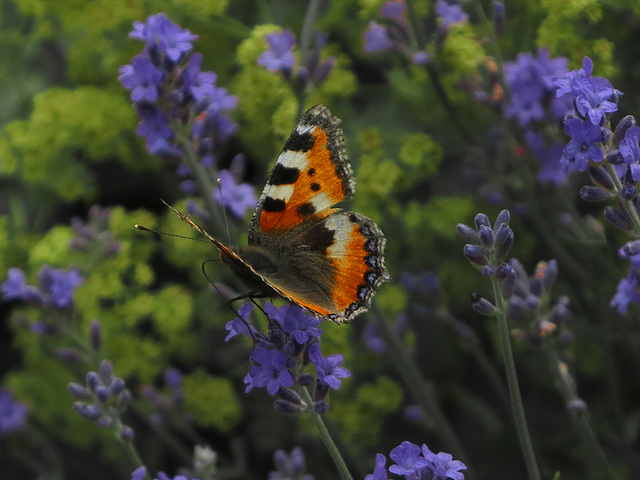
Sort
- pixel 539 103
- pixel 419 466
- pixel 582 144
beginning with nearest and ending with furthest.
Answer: pixel 419 466 < pixel 582 144 < pixel 539 103

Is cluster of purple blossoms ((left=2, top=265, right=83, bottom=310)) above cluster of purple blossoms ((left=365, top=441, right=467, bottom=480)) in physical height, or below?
below

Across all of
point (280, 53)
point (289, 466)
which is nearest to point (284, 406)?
point (289, 466)

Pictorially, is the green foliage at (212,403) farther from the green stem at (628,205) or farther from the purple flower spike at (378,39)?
the green stem at (628,205)

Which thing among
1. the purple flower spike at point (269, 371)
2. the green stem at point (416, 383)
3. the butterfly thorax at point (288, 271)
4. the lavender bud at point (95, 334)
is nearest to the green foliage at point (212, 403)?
the lavender bud at point (95, 334)

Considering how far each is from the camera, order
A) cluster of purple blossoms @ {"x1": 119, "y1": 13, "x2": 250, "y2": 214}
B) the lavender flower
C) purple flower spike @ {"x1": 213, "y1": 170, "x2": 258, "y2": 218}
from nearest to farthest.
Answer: the lavender flower → cluster of purple blossoms @ {"x1": 119, "y1": 13, "x2": 250, "y2": 214} → purple flower spike @ {"x1": 213, "y1": 170, "x2": 258, "y2": 218}

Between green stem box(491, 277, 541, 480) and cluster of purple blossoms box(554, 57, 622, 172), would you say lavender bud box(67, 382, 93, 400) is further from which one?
cluster of purple blossoms box(554, 57, 622, 172)

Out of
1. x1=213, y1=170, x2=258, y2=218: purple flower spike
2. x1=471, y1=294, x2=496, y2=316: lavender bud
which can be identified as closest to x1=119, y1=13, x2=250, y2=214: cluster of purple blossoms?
x1=213, y1=170, x2=258, y2=218: purple flower spike

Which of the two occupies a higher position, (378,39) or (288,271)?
(378,39)

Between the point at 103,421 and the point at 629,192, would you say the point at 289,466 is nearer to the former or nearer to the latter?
the point at 103,421
